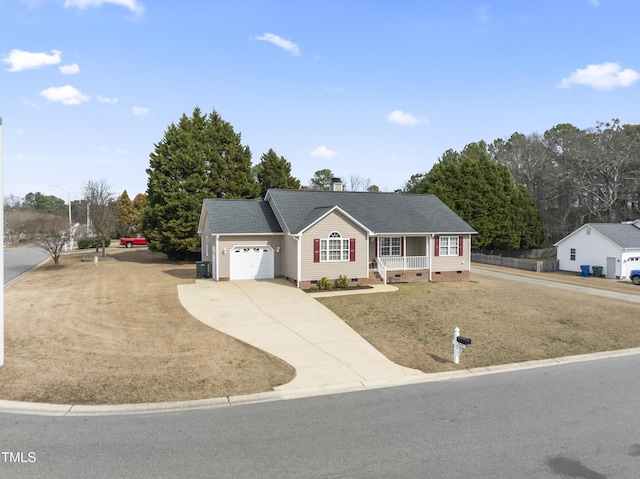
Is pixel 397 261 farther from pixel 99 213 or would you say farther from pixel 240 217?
pixel 99 213

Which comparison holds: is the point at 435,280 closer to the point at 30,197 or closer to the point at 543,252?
the point at 543,252

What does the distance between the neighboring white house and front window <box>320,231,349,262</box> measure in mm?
26292

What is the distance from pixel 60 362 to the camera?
38.1ft

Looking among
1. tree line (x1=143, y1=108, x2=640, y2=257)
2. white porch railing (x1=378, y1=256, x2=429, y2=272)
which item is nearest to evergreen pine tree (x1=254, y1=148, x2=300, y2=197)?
tree line (x1=143, y1=108, x2=640, y2=257)

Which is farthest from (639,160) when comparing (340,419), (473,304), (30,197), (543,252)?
(30,197)

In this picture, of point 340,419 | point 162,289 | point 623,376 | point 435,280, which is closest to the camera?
point 340,419

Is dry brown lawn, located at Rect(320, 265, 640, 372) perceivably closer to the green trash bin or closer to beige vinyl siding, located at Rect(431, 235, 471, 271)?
beige vinyl siding, located at Rect(431, 235, 471, 271)

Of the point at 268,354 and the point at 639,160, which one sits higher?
the point at 639,160

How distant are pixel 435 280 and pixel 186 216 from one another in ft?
68.7

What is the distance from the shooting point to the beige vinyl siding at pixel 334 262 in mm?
24594

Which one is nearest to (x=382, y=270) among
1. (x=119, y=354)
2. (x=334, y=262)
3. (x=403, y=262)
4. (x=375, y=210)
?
(x=403, y=262)

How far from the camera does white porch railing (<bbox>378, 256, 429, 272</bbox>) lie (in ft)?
90.2

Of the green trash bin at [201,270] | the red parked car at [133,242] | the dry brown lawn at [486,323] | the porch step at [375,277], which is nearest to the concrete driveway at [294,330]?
the dry brown lawn at [486,323]

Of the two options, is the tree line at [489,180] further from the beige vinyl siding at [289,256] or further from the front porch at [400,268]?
the front porch at [400,268]
